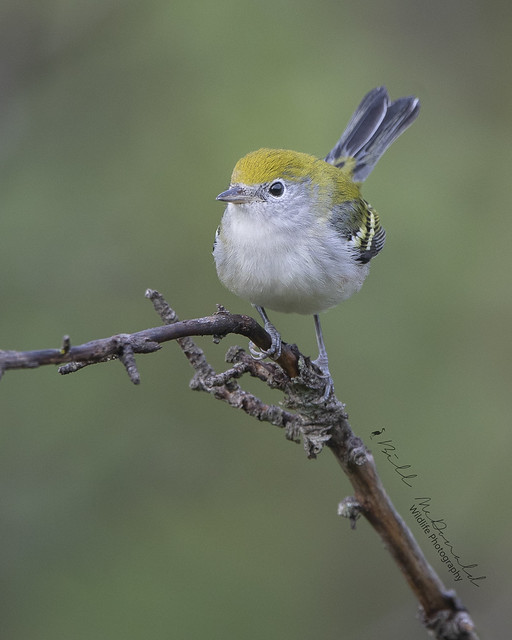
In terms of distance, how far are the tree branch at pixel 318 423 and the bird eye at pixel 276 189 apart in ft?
4.54

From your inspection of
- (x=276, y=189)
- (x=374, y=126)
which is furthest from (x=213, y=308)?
(x=374, y=126)

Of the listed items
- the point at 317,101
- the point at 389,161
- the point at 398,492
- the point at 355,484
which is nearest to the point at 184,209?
the point at 317,101

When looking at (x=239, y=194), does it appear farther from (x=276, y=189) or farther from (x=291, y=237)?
(x=291, y=237)

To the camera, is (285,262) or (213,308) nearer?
(285,262)

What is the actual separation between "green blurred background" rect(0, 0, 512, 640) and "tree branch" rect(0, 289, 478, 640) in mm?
1350

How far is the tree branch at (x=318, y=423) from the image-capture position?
229 cm

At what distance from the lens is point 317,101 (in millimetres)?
5398

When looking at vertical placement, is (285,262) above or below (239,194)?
below

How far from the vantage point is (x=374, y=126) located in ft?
17.5

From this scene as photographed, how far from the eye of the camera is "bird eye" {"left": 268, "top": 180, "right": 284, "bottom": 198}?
12.7 ft

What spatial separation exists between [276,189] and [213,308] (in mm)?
1281

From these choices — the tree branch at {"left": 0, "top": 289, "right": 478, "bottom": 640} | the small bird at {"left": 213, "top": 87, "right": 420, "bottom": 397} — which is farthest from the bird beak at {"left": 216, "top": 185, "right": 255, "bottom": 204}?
the tree branch at {"left": 0, "top": 289, "right": 478, "bottom": 640}

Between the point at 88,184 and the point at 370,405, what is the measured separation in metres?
2.35

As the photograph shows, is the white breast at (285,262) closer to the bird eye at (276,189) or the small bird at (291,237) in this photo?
the small bird at (291,237)
